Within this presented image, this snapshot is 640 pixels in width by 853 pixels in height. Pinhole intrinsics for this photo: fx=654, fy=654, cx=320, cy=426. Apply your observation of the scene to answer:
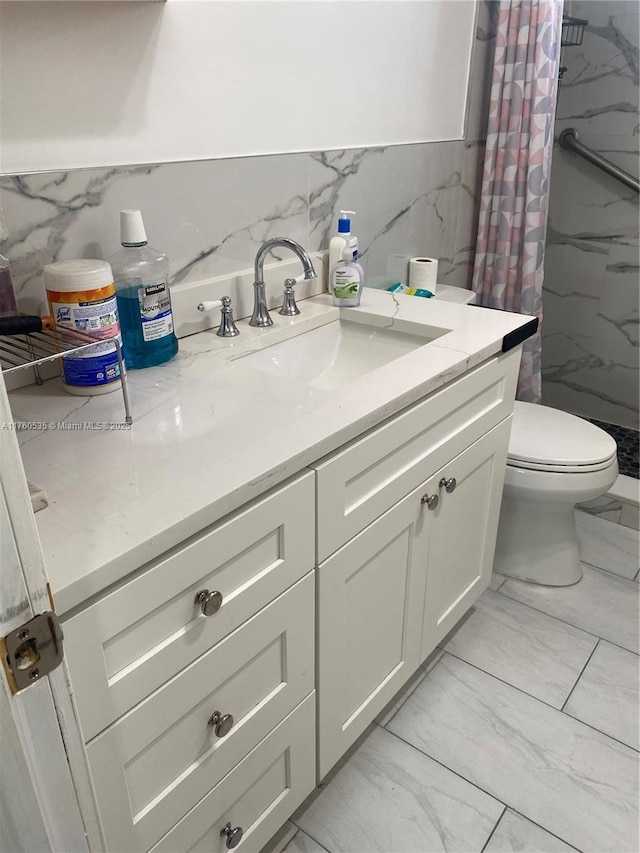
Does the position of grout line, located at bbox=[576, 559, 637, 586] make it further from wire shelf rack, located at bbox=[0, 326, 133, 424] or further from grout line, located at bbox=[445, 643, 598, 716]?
wire shelf rack, located at bbox=[0, 326, 133, 424]

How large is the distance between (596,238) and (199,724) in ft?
8.07

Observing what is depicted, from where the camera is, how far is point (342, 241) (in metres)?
1.48

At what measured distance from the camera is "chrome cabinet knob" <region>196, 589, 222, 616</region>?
785 mm

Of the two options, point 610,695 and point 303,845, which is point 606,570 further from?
point 303,845

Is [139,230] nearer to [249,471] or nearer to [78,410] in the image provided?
[78,410]

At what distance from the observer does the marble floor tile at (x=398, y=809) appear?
4.04 ft

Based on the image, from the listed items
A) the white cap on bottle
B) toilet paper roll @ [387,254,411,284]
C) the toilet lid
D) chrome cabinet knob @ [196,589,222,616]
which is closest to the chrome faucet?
the white cap on bottle

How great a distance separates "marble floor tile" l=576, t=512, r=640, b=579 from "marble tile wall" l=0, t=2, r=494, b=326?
0.93m

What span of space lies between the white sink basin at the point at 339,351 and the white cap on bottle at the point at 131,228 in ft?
1.09

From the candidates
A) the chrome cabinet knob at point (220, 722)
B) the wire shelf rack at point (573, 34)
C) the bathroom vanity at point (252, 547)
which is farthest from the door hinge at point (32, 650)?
the wire shelf rack at point (573, 34)

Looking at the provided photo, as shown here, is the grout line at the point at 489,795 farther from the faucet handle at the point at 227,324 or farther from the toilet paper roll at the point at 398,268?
the toilet paper roll at the point at 398,268

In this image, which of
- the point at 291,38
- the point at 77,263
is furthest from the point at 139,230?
the point at 291,38

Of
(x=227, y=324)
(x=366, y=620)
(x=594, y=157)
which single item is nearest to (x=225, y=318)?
(x=227, y=324)

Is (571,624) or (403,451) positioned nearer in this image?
(403,451)
